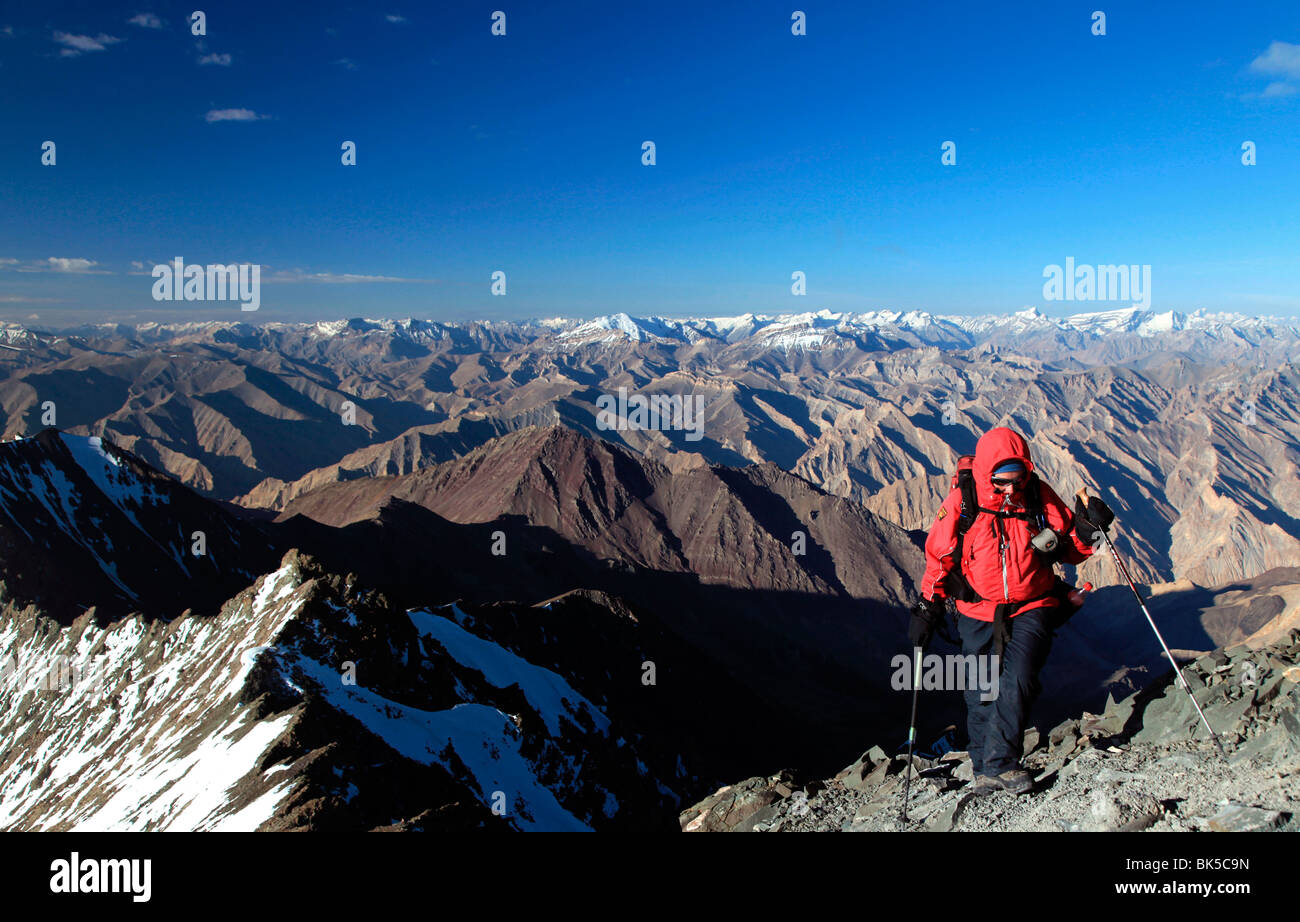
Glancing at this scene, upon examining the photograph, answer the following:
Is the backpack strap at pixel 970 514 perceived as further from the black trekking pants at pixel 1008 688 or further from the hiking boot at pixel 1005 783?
the hiking boot at pixel 1005 783

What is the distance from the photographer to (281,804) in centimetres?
1756

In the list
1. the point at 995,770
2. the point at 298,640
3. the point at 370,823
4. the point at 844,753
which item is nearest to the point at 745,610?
the point at 844,753

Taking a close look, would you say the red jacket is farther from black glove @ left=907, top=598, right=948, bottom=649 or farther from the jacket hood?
black glove @ left=907, top=598, right=948, bottom=649

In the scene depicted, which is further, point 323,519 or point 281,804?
point 323,519

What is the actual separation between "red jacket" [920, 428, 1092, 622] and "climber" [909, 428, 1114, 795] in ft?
0.05

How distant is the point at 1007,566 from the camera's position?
8727 mm

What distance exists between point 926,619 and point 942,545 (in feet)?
4.43

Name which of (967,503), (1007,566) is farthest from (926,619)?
(967,503)

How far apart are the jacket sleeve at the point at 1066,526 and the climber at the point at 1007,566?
1 cm

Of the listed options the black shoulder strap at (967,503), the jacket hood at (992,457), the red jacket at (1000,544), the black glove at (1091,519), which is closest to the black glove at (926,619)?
the red jacket at (1000,544)

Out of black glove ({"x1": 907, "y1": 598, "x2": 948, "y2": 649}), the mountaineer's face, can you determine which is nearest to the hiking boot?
black glove ({"x1": 907, "y1": 598, "x2": 948, "y2": 649})
